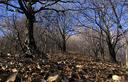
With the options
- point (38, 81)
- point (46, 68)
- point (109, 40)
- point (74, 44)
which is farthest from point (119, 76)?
point (74, 44)

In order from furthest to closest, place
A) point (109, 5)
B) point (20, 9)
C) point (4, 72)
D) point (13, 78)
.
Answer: point (109, 5)
point (20, 9)
point (4, 72)
point (13, 78)

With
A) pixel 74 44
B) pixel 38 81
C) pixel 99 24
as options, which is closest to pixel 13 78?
pixel 38 81

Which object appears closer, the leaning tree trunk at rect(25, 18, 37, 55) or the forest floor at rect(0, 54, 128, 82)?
the forest floor at rect(0, 54, 128, 82)

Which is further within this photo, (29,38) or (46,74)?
(29,38)

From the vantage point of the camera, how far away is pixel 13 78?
10773mm

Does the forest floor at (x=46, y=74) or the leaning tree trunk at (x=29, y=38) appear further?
the leaning tree trunk at (x=29, y=38)

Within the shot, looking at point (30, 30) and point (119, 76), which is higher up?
point (30, 30)

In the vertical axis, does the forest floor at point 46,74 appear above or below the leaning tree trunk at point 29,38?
below

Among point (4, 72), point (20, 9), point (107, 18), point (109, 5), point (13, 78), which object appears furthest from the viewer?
point (107, 18)

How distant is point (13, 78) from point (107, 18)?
90.2 ft

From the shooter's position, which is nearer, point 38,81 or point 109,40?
point 38,81

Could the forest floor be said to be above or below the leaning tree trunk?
below

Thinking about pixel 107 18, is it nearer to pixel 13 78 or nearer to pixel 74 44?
pixel 13 78

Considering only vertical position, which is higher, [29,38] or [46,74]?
[29,38]
